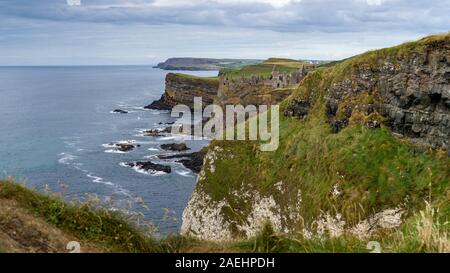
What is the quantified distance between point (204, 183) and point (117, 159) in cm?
4500

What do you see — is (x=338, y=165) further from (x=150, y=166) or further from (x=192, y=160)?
(x=192, y=160)

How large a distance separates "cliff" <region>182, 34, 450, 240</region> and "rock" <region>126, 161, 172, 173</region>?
27.6 metres

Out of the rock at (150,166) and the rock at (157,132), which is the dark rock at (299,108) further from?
the rock at (157,132)

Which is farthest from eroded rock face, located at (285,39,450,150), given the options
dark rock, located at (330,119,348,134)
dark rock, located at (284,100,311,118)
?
dark rock, located at (284,100,311,118)

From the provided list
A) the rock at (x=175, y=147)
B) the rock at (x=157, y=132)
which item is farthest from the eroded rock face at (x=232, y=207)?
the rock at (x=157, y=132)

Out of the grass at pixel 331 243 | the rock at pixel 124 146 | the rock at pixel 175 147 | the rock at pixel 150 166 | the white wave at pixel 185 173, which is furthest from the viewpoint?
the rock at pixel 175 147

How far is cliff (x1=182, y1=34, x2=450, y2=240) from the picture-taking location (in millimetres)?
46406

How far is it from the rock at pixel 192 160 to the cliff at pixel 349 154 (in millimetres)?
30596

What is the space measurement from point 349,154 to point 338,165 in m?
1.82

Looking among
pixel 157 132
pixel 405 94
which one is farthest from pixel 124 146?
Result: pixel 405 94

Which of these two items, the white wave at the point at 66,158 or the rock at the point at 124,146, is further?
the rock at the point at 124,146

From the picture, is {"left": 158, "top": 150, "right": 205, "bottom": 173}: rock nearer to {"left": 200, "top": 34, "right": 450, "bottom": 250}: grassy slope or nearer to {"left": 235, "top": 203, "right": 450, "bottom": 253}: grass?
{"left": 200, "top": 34, "right": 450, "bottom": 250}: grassy slope

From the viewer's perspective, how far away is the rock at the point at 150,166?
93.6m

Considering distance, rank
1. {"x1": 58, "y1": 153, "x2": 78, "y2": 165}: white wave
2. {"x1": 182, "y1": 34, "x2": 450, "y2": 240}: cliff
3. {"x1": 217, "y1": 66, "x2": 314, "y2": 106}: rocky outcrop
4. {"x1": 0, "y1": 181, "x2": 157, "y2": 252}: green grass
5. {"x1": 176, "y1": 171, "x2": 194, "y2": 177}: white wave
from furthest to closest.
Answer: {"x1": 217, "y1": 66, "x2": 314, "y2": 106}: rocky outcrop < {"x1": 58, "y1": 153, "x2": 78, "y2": 165}: white wave < {"x1": 176, "y1": 171, "x2": 194, "y2": 177}: white wave < {"x1": 182, "y1": 34, "x2": 450, "y2": 240}: cliff < {"x1": 0, "y1": 181, "x2": 157, "y2": 252}: green grass
